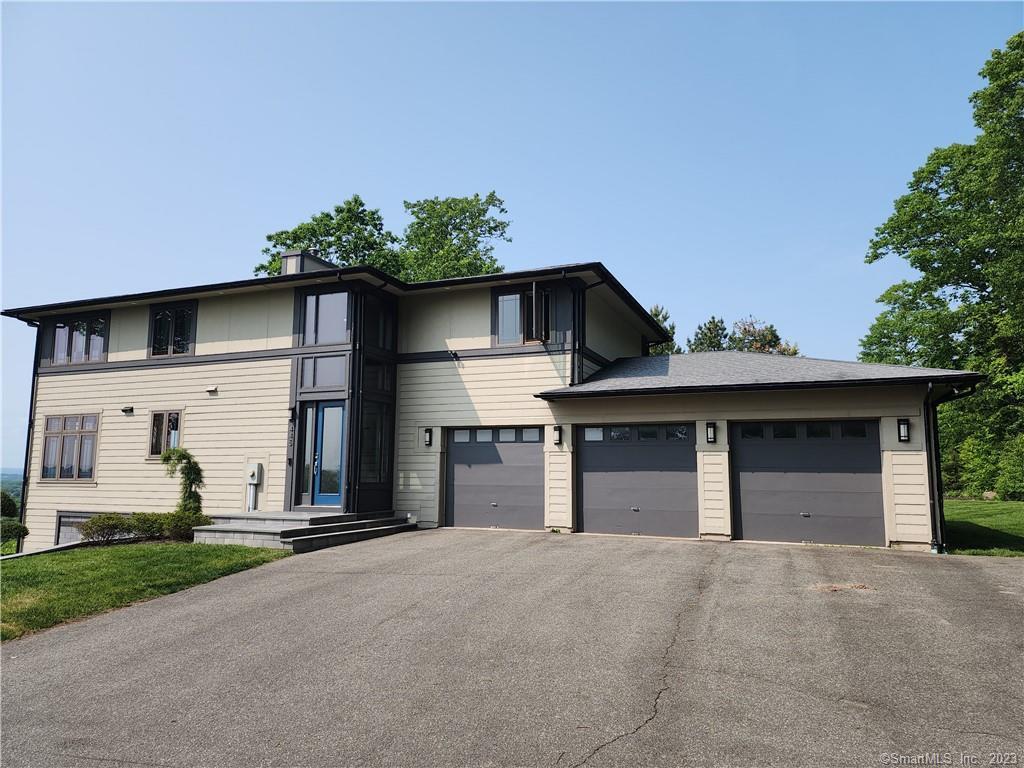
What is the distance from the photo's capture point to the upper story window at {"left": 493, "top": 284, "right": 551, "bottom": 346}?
1377 centimetres

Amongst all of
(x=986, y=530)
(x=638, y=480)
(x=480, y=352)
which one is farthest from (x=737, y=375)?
(x=986, y=530)

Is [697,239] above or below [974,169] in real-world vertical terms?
below

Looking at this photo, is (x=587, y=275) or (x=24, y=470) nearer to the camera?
(x=587, y=275)

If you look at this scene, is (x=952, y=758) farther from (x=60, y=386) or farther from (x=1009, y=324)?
(x=1009, y=324)

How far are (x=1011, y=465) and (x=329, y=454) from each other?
22984 mm

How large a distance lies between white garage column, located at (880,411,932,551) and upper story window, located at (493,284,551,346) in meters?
6.89

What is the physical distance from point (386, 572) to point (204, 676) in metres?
3.72

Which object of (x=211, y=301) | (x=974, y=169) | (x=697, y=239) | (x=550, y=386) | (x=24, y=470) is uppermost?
(x=974, y=169)

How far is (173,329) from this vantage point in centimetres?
1599

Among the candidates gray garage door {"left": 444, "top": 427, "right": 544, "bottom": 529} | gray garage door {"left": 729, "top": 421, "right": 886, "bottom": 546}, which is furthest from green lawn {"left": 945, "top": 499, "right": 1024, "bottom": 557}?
gray garage door {"left": 444, "top": 427, "right": 544, "bottom": 529}

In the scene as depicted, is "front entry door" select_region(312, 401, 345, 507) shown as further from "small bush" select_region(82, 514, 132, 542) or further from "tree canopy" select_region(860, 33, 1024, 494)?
"tree canopy" select_region(860, 33, 1024, 494)

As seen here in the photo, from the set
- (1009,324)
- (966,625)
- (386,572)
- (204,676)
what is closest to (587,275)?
(386,572)

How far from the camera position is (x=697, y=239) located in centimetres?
1692

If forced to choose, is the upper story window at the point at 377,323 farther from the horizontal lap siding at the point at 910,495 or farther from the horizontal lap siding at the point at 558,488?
the horizontal lap siding at the point at 910,495
